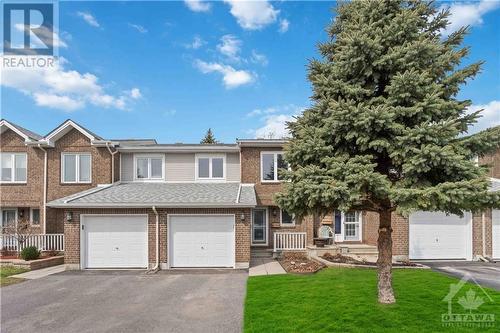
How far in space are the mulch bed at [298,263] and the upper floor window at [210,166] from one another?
5.64m

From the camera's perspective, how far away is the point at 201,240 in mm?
13242

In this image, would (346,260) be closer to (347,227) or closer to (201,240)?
(347,227)

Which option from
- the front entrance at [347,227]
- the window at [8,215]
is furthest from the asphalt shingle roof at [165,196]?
the window at [8,215]

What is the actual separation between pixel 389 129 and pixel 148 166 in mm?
13616

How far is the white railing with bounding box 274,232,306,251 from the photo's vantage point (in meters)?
15.1

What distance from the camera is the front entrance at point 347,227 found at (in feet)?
53.4

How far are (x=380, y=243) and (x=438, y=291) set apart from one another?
9.63ft

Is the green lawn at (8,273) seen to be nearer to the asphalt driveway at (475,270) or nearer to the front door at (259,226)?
the front door at (259,226)

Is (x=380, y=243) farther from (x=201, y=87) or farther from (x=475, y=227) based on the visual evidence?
(x=201, y=87)

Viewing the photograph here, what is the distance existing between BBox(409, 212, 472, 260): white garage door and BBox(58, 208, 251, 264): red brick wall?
8.11 metres

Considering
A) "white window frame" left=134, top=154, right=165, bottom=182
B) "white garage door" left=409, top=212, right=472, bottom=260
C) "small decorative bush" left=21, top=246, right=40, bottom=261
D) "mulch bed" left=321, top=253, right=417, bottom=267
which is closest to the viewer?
"mulch bed" left=321, top=253, right=417, bottom=267

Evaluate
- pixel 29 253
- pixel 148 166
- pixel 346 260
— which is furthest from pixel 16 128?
pixel 346 260

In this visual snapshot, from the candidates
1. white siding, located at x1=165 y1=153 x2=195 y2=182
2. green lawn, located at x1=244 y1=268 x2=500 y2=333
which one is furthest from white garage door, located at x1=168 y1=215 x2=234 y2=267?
white siding, located at x1=165 y1=153 x2=195 y2=182
